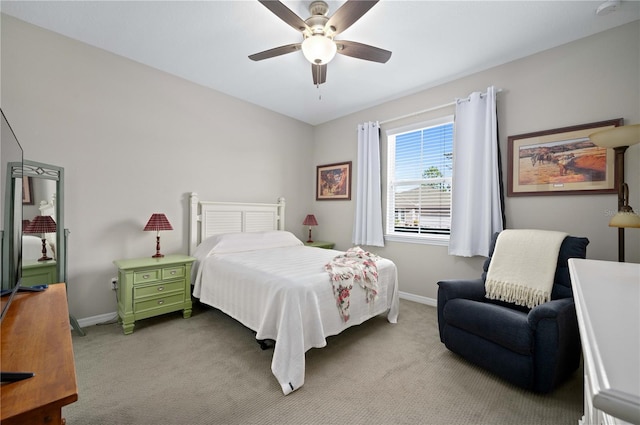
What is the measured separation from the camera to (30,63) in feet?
7.76

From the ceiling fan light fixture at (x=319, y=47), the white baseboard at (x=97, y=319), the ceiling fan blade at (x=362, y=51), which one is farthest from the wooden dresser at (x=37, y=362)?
the ceiling fan blade at (x=362, y=51)

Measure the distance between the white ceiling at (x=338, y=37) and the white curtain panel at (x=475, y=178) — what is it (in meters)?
0.51

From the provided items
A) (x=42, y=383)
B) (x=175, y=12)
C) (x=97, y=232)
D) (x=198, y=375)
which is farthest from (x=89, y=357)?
(x=175, y=12)

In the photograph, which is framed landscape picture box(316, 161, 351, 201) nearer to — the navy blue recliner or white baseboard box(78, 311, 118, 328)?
the navy blue recliner

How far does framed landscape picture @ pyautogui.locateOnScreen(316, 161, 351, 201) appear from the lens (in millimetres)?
4312

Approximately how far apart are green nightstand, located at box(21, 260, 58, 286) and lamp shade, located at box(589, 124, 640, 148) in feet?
13.7

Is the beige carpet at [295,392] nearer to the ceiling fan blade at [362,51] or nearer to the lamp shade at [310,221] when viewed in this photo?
the lamp shade at [310,221]

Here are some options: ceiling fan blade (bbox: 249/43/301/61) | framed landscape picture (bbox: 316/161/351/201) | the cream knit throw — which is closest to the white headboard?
framed landscape picture (bbox: 316/161/351/201)

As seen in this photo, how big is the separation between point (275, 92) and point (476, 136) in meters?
2.55

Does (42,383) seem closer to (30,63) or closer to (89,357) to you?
(89,357)

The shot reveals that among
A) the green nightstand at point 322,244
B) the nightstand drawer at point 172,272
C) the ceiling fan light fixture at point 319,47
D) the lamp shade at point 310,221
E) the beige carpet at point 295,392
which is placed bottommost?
the beige carpet at point 295,392

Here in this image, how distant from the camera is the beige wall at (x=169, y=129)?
2299 mm

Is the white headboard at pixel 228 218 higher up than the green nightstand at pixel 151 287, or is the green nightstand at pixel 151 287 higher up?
the white headboard at pixel 228 218

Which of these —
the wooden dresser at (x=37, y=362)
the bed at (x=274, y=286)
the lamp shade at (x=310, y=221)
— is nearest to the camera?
the wooden dresser at (x=37, y=362)
